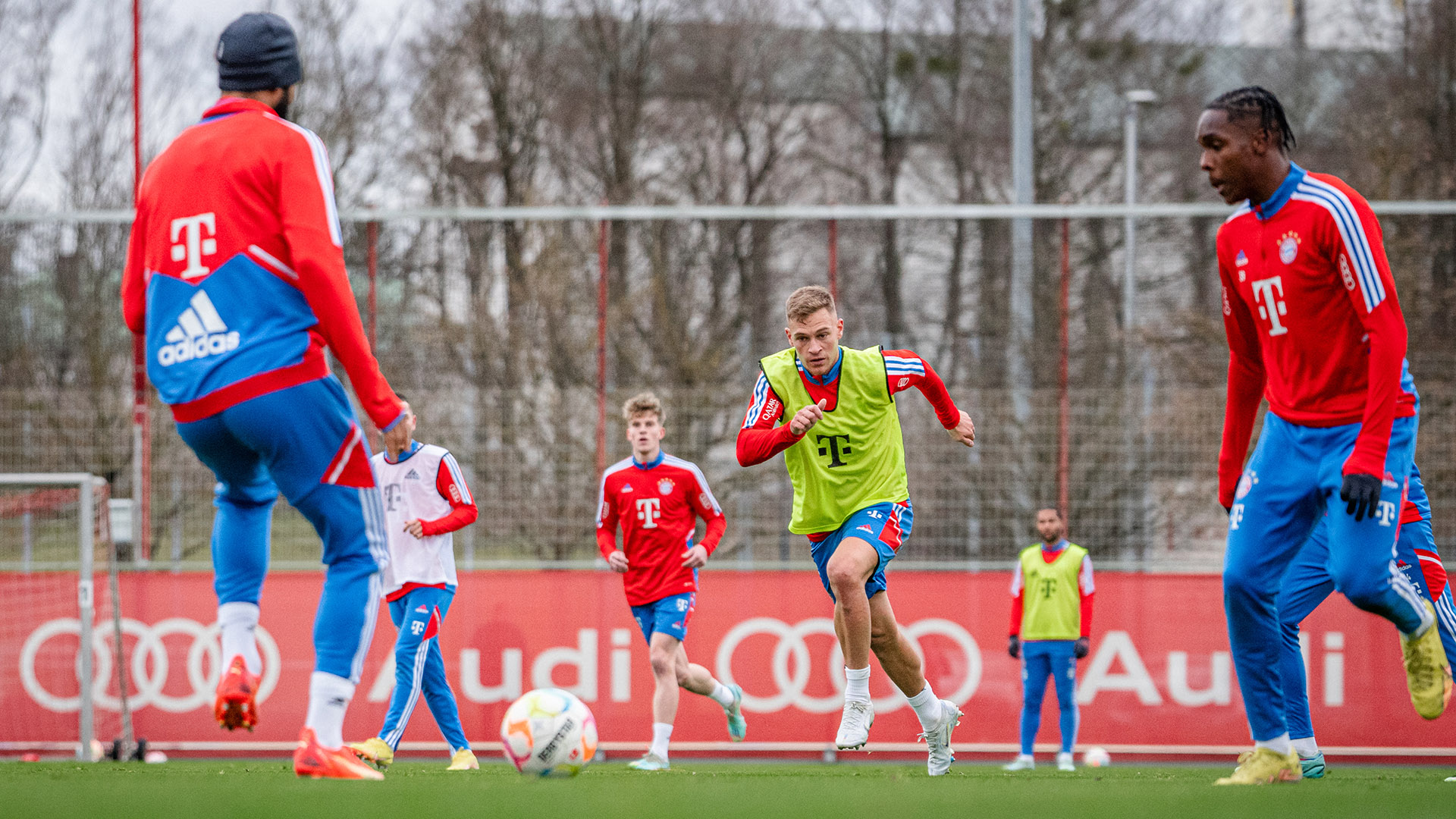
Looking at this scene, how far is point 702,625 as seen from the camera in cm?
1141

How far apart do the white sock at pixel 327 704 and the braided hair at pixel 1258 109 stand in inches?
133

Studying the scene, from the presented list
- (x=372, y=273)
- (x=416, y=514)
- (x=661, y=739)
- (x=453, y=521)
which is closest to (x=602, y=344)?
(x=372, y=273)

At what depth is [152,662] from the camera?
11.3 m

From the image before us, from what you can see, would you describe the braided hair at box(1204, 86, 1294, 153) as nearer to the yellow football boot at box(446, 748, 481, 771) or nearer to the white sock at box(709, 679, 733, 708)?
the yellow football boot at box(446, 748, 481, 771)

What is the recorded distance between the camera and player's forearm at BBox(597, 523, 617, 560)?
9.40 metres

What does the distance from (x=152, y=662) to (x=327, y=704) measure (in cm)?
820

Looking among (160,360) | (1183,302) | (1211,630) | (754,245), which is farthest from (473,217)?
(160,360)

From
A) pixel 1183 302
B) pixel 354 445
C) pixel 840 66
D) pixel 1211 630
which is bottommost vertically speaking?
pixel 1211 630

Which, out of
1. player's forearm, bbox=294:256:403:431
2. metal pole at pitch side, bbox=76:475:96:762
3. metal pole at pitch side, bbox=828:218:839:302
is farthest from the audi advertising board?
player's forearm, bbox=294:256:403:431

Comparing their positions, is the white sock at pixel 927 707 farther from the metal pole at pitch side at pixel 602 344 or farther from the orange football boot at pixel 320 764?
the metal pole at pitch side at pixel 602 344

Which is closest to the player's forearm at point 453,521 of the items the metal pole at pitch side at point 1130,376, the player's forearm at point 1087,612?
the player's forearm at point 1087,612

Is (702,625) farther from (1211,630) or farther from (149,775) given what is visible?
(149,775)

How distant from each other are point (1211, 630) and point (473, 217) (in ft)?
23.6

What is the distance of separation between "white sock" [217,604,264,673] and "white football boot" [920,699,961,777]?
3413 millimetres
